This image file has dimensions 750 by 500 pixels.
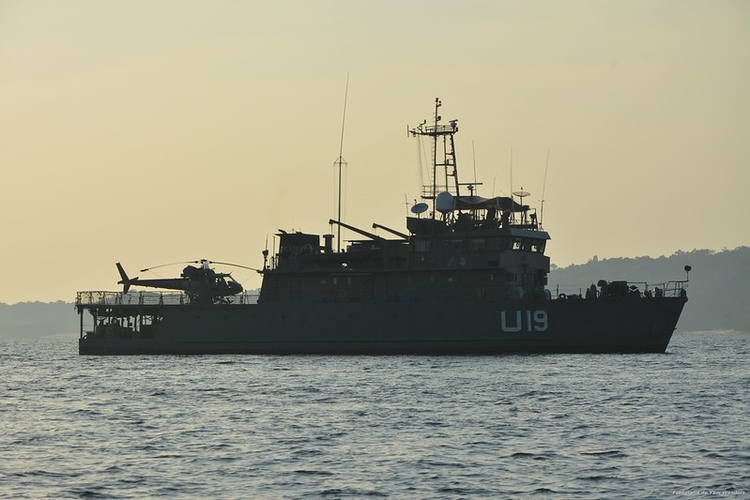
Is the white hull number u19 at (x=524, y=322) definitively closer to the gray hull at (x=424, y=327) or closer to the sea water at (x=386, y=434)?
the gray hull at (x=424, y=327)

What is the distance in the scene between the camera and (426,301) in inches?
2260

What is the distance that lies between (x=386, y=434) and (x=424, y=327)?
28.7 m

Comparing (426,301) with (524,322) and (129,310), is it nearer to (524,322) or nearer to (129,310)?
(524,322)

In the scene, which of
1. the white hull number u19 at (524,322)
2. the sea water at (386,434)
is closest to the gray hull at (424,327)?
the white hull number u19 at (524,322)

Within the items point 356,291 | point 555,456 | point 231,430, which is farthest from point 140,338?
point 555,456

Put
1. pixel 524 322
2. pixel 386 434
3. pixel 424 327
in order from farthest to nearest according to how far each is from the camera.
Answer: pixel 424 327 → pixel 524 322 → pixel 386 434

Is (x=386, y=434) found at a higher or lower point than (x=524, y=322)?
lower

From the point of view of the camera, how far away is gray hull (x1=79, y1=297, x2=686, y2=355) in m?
55.1

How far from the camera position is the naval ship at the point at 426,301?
2178 inches

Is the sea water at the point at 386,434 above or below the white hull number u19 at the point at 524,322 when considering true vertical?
below

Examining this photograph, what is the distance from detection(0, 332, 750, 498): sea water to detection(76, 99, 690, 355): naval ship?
23.2 ft

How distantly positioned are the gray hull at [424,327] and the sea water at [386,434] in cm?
669

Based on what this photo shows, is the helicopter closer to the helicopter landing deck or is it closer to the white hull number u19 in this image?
the helicopter landing deck

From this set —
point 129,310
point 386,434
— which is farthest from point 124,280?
point 386,434
